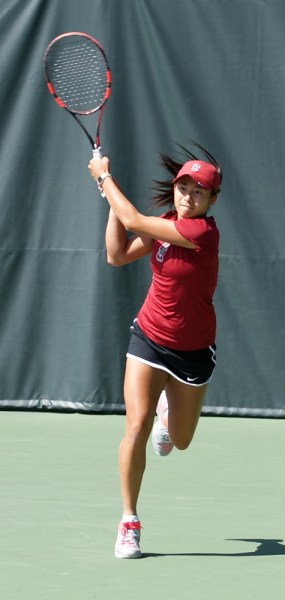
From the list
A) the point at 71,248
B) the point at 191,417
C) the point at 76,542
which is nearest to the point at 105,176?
the point at 191,417

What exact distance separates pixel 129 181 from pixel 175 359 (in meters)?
3.06

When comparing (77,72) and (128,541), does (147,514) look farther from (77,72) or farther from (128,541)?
(77,72)

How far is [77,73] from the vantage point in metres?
6.27

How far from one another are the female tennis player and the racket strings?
6.41 feet

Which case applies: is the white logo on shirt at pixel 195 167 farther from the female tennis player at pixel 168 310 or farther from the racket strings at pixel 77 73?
the racket strings at pixel 77 73

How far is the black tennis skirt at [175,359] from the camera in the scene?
4367 millimetres

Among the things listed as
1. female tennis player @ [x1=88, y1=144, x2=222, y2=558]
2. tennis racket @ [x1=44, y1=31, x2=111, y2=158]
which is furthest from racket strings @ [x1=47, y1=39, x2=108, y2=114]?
female tennis player @ [x1=88, y1=144, x2=222, y2=558]

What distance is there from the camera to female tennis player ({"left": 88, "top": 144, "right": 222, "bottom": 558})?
4277mm

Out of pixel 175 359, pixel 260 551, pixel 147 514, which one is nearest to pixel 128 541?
pixel 260 551

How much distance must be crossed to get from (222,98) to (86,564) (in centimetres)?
381

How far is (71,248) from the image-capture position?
7.37 m

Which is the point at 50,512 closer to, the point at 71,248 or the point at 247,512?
the point at 247,512

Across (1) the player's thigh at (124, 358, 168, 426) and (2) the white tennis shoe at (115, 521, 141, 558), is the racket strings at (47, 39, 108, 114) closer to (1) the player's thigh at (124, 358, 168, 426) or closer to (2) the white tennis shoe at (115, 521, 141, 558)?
(1) the player's thigh at (124, 358, 168, 426)

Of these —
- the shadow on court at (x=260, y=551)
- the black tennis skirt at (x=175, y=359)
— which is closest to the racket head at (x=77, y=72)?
the black tennis skirt at (x=175, y=359)
